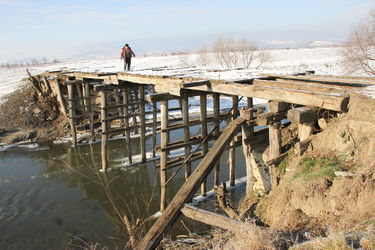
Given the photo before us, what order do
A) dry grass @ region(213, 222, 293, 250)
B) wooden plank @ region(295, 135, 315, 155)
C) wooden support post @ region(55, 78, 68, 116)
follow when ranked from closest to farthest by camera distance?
1. dry grass @ region(213, 222, 293, 250)
2. wooden plank @ region(295, 135, 315, 155)
3. wooden support post @ region(55, 78, 68, 116)

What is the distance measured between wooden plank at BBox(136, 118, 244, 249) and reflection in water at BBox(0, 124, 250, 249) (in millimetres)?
Result: 1225

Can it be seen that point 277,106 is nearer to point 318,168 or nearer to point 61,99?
point 318,168

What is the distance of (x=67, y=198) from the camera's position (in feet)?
29.6

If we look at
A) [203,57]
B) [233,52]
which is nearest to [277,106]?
[233,52]

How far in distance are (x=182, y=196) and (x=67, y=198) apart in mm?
5812

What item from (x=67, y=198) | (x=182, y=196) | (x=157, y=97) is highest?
(x=157, y=97)

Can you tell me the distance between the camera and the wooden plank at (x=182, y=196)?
4.04 meters

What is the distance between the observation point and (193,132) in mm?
14727

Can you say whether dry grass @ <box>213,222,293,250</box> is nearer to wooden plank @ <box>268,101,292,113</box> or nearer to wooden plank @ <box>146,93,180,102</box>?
wooden plank @ <box>268,101,292,113</box>

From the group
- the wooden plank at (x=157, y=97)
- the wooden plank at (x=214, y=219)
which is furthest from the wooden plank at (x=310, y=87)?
the wooden plank at (x=214, y=219)

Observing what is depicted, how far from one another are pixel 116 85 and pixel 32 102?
9280mm

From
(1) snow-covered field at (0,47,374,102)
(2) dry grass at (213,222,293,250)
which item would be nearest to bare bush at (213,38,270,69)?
(1) snow-covered field at (0,47,374,102)

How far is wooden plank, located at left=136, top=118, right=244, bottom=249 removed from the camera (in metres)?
4.04

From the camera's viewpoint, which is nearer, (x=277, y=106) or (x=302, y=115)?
(x=302, y=115)
